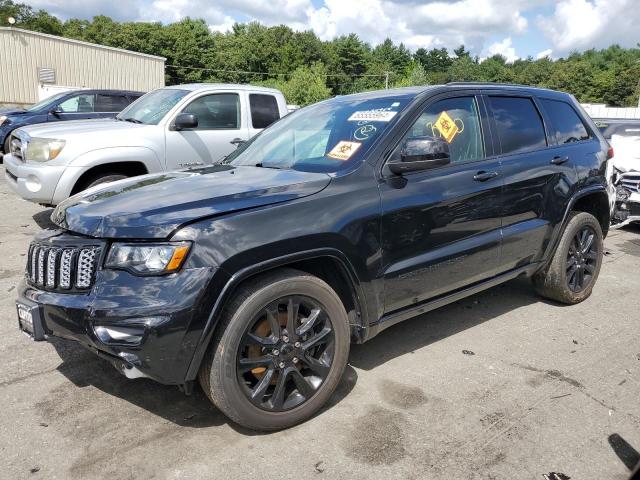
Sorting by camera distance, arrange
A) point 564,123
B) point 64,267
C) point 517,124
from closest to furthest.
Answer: point 64,267
point 517,124
point 564,123

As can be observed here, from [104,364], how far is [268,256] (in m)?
1.65

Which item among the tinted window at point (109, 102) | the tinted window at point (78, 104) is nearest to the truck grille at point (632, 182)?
the tinted window at point (109, 102)

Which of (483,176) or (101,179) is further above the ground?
(483,176)

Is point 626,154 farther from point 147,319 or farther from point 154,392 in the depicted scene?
point 147,319

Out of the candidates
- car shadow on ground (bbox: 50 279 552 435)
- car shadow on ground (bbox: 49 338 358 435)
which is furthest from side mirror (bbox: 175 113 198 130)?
car shadow on ground (bbox: 49 338 358 435)

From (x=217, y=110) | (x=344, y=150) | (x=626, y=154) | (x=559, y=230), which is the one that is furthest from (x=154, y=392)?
(x=626, y=154)

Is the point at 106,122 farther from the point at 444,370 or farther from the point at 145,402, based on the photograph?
the point at 444,370

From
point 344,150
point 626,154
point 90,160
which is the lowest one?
point 90,160

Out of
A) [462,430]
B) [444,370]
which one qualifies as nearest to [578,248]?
[444,370]

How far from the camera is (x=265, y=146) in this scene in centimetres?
418

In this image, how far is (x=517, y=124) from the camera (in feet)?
14.3

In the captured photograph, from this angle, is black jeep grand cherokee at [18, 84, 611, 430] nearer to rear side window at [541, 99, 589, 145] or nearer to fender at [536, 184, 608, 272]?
fender at [536, 184, 608, 272]

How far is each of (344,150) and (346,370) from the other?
57.0 inches

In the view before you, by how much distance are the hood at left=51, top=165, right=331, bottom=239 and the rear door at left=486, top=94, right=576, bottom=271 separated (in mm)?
1688
